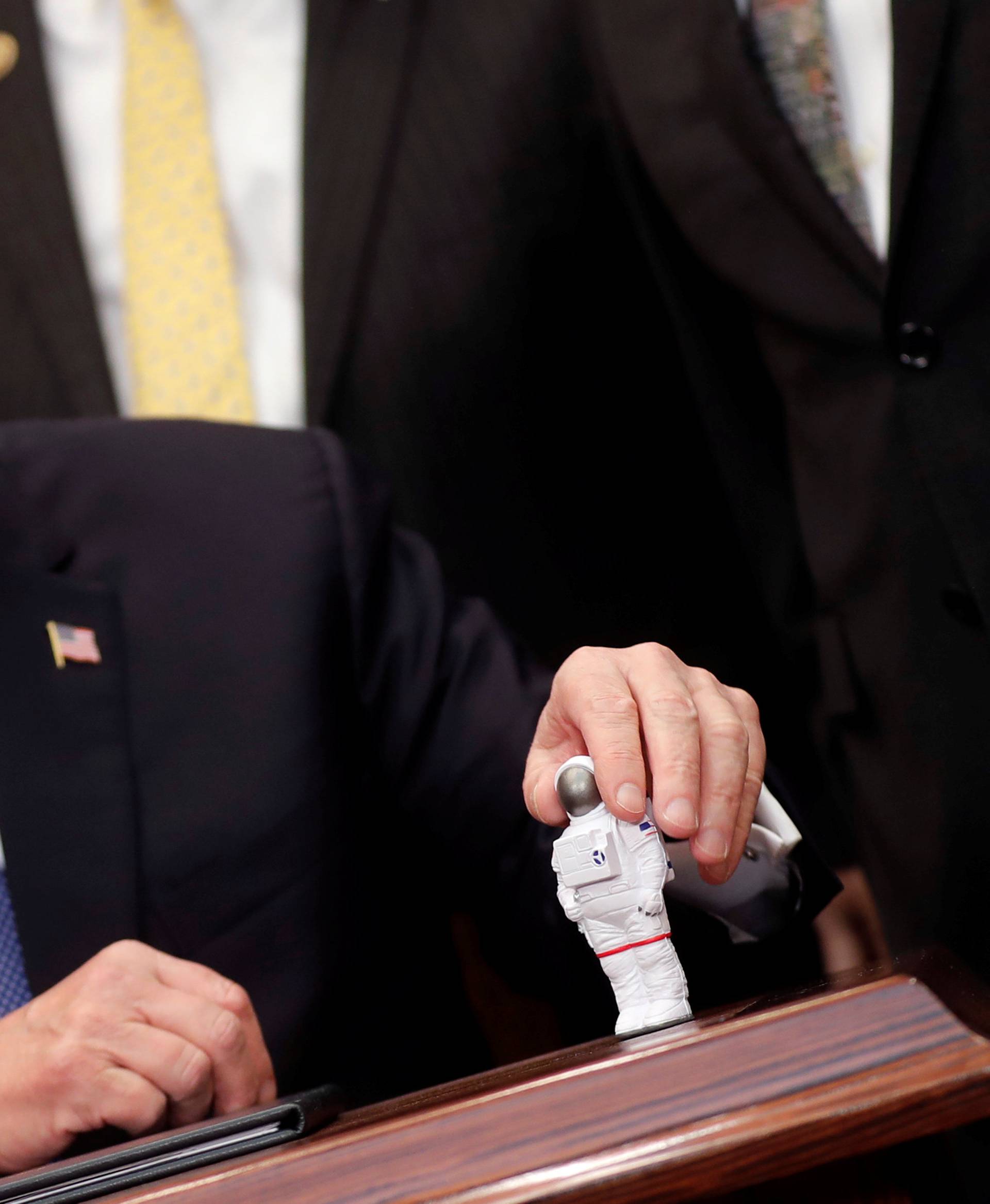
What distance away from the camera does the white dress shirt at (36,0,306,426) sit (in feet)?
4.79

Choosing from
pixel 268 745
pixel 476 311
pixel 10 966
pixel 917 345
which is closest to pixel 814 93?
pixel 917 345

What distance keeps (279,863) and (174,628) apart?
0.21 meters

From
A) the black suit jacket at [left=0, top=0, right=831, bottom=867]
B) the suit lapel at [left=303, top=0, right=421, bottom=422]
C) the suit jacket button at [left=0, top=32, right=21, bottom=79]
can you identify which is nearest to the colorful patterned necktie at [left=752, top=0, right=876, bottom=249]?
the black suit jacket at [left=0, top=0, right=831, bottom=867]

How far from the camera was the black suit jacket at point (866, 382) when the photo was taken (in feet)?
3.71

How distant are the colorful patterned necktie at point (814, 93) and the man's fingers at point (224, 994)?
2.71 ft

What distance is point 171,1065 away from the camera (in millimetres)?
765

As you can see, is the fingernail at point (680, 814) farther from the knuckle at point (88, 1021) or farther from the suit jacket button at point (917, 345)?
the suit jacket button at point (917, 345)

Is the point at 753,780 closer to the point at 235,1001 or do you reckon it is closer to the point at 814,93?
the point at 235,1001

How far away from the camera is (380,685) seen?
1146 mm

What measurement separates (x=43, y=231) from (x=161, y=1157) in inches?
45.8

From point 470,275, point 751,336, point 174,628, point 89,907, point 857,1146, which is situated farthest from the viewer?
point 470,275

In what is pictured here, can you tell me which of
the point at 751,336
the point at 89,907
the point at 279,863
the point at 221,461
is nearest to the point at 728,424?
the point at 751,336

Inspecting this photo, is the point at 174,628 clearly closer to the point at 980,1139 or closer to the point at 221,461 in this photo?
the point at 221,461

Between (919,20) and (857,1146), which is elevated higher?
(919,20)
